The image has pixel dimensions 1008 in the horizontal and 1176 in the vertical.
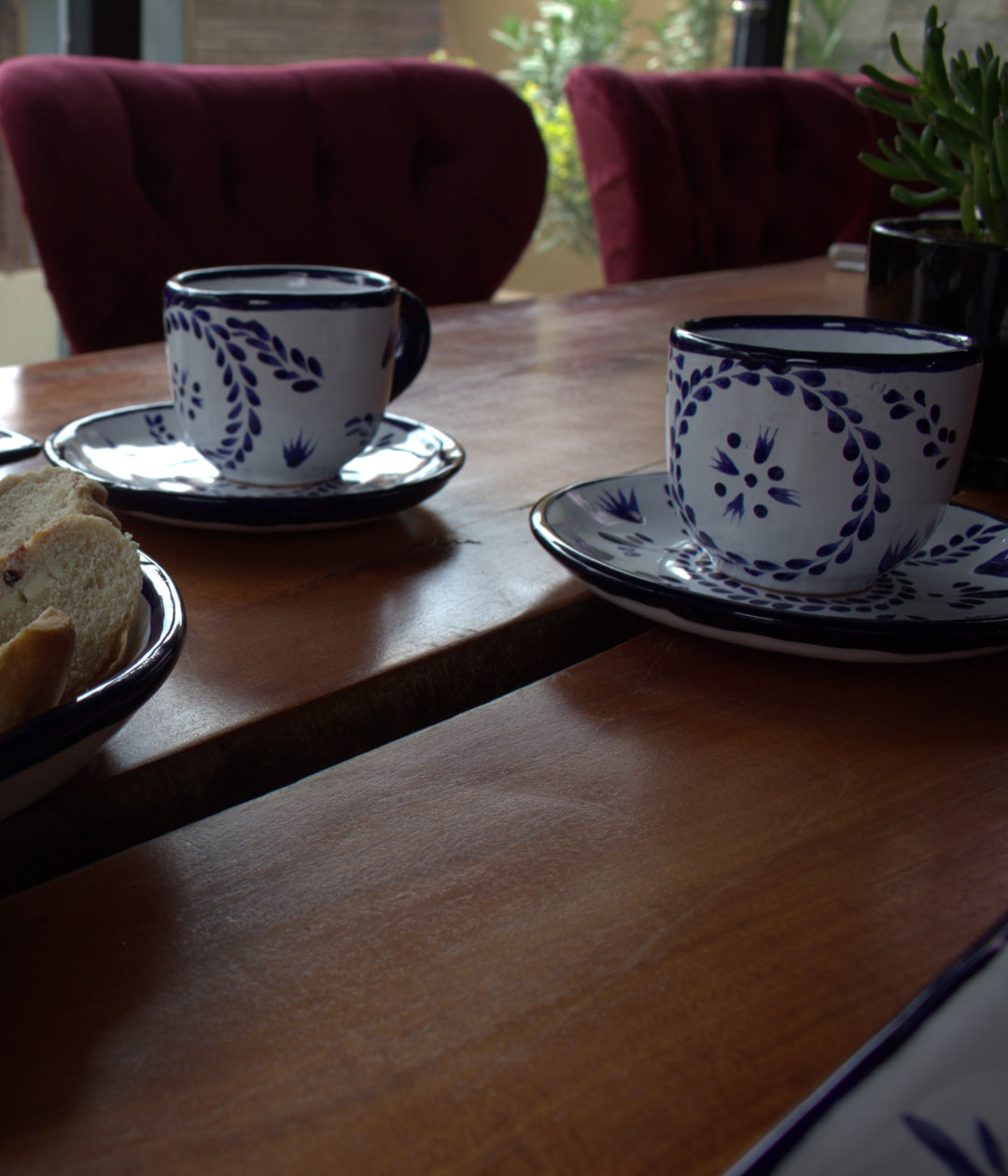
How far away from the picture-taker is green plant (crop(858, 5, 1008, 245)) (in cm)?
57

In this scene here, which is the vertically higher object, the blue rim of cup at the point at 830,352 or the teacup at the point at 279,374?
the blue rim of cup at the point at 830,352

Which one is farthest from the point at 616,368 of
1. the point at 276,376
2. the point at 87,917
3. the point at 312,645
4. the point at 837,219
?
the point at 837,219

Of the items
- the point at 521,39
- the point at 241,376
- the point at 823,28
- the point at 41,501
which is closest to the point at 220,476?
the point at 241,376

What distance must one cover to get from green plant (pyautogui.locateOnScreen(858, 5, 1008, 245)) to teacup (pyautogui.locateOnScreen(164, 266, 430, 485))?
0.28 metres

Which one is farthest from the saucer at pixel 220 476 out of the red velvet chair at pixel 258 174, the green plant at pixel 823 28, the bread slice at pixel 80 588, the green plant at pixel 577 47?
the green plant at pixel 577 47

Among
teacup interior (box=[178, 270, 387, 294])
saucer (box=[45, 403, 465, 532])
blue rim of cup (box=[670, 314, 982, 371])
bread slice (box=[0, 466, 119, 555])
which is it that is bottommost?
saucer (box=[45, 403, 465, 532])

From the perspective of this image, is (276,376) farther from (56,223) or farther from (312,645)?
(56,223)

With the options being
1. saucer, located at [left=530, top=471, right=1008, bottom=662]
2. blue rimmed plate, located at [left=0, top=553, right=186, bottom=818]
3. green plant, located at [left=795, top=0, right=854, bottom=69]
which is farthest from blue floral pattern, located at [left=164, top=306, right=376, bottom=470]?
green plant, located at [left=795, top=0, right=854, bottom=69]

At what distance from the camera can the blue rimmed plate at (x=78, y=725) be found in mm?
243

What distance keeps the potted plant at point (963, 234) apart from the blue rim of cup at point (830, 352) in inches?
6.1

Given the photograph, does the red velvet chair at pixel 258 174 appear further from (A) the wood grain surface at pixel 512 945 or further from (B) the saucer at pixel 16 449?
(A) the wood grain surface at pixel 512 945

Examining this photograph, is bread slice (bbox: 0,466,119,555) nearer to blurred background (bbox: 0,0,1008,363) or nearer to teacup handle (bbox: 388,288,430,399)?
teacup handle (bbox: 388,288,430,399)

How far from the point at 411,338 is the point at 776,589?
269 millimetres

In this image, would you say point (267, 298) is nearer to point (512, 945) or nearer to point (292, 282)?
point (292, 282)
